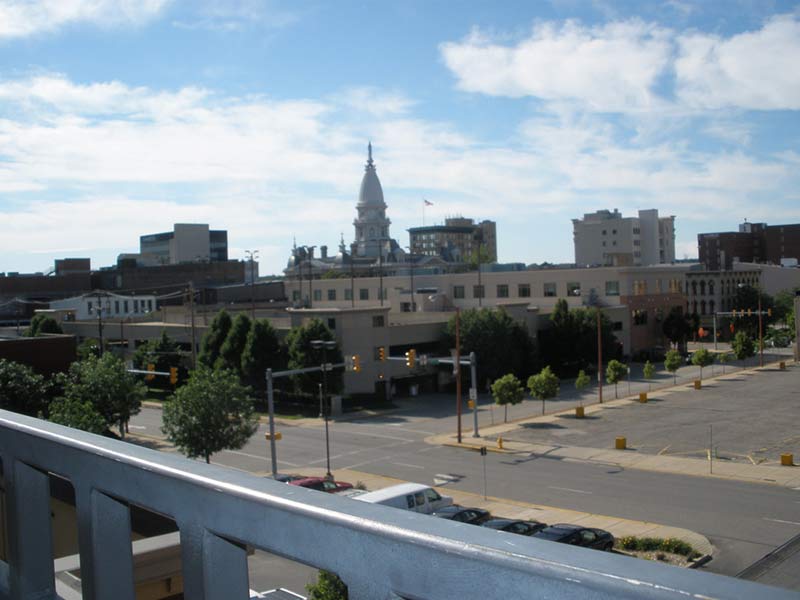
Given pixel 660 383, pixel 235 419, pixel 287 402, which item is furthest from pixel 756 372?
pixel 235 419

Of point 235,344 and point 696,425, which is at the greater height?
point 235,344

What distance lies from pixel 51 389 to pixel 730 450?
29.0 meters

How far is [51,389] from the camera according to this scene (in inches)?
1334

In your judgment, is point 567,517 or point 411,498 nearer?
point 411,498

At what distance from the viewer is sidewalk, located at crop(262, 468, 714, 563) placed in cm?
2156

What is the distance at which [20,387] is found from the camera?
1146 inches

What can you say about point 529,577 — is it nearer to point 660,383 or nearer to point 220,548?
point 220,548

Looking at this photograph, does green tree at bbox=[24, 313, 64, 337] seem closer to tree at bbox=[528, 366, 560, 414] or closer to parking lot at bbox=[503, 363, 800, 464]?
tree at bbox=[528, 366, 560, 414]

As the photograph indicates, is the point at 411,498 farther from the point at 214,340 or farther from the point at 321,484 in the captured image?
the point at 214,340

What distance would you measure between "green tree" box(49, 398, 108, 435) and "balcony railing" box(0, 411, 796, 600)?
83.1 feet

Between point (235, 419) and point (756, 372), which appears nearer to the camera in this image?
point (235, 419)

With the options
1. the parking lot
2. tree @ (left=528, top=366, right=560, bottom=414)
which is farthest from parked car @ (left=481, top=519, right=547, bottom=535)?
tree @ (left=528, top=366, right=560, bottom=414)

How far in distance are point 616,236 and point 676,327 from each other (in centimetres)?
7087

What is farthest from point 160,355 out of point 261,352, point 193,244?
point 193,244
